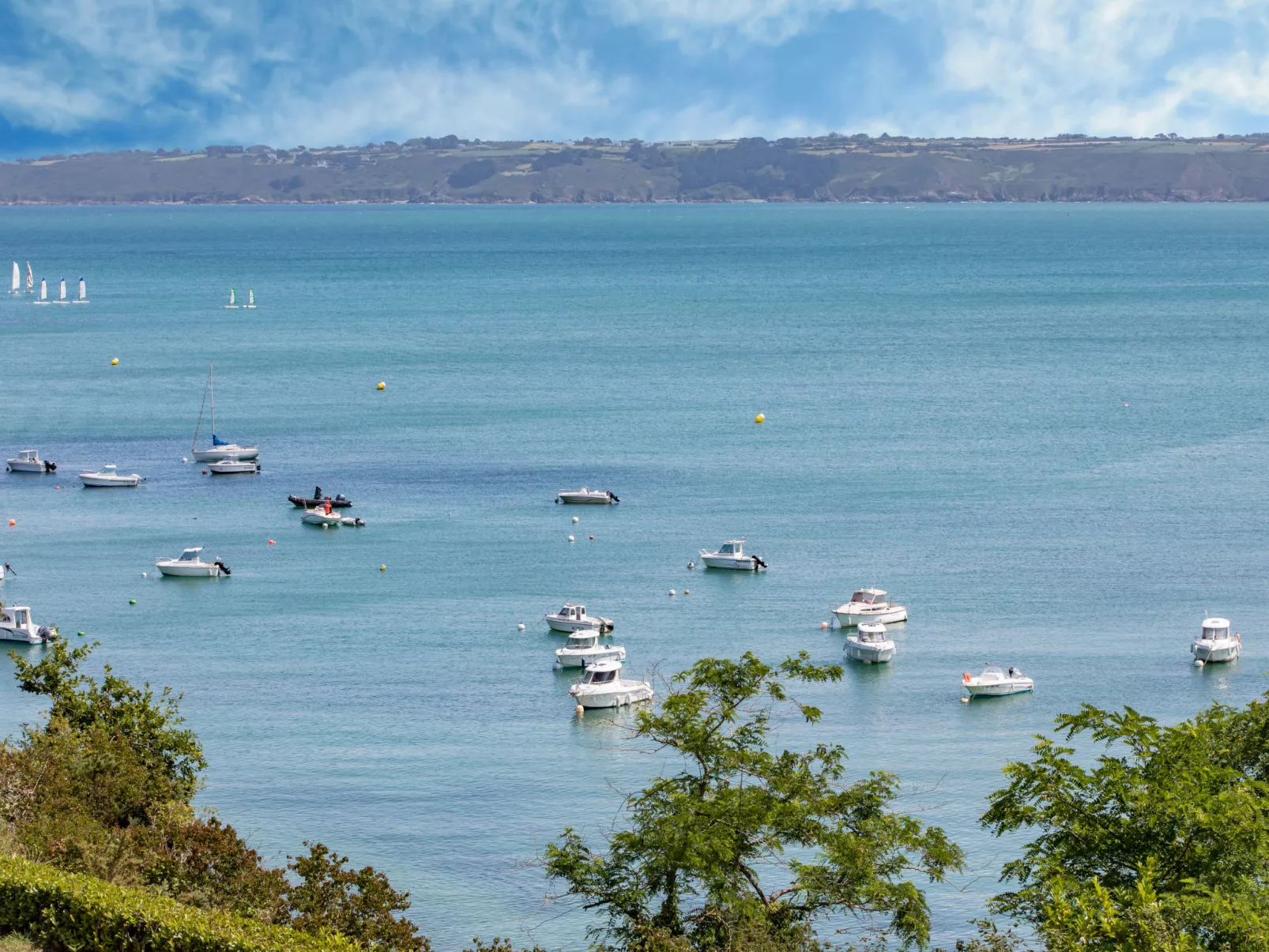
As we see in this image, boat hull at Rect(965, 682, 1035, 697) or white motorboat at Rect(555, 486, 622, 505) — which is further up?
white motorboat at Rect(555, 486, 622, 505)

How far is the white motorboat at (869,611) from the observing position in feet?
196

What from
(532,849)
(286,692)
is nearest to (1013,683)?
(532,849)

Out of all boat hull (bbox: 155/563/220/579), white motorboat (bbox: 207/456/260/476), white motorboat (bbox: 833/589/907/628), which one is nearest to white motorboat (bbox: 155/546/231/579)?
boat hull (bbox: 155/563/220/579)

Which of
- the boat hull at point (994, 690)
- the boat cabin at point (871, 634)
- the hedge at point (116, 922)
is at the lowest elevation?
the hedge at point (116, 922)

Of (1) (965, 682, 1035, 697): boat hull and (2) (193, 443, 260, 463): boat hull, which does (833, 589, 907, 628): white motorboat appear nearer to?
(1) (965, 682, 1035, 697): boat hull

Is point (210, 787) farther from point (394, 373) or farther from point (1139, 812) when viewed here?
point (394, 373)

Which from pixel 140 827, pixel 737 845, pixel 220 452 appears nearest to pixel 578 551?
pixel 220 452

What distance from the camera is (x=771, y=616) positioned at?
6178 centimetres

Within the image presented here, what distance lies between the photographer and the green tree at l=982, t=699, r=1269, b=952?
67.2 ft

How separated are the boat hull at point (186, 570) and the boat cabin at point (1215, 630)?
3680 cm

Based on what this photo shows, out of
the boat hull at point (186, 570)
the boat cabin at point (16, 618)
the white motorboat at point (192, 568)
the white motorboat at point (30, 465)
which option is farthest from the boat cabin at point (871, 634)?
the white motorboat at point (30, 465)

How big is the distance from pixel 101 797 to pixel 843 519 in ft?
165

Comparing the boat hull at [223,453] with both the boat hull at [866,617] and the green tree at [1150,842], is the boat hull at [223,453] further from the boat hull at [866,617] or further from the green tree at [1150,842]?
the green tree at [1150,842]

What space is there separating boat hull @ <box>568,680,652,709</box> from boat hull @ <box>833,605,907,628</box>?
9.44 meters
